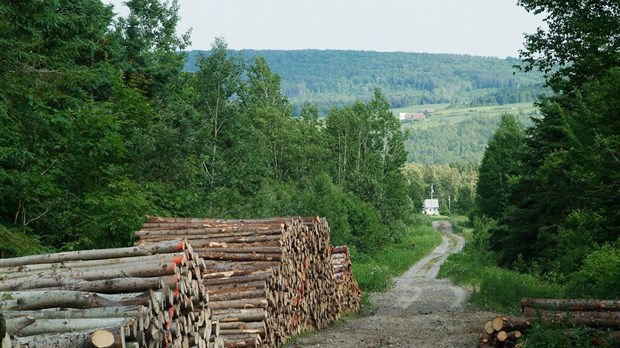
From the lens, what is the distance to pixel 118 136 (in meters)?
29.4

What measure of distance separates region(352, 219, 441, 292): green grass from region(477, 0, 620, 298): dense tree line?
5.98 metres

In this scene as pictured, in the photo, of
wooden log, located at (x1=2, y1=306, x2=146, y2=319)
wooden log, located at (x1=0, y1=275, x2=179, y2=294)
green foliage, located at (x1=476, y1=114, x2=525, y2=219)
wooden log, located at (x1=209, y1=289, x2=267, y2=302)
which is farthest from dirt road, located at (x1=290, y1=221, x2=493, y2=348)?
green foliage, located at (x1=476, y1=114, x2=525, y2=219)

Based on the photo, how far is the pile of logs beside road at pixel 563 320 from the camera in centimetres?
1360

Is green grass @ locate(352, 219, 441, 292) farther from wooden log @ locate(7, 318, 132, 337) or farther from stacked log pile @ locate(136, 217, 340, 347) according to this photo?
wooden log @ locate(7, 318, 132, 337)

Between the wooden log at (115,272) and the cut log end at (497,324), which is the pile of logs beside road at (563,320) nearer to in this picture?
the cut log end at (497,324)

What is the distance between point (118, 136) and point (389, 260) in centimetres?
2963

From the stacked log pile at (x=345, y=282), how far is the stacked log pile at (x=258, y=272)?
3.79 meters

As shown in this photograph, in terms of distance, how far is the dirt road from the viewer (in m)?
17.6

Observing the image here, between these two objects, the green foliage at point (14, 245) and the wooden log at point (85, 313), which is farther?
the green foliage at point (14, 245)

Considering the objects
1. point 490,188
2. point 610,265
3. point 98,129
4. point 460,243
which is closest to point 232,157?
A: point 98,129

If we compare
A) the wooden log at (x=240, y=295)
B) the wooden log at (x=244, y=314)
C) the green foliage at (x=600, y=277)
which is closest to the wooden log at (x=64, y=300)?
the wooden log at (x=244, y=314)

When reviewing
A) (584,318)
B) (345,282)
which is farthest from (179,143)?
(584,318)

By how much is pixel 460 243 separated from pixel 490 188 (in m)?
10.2

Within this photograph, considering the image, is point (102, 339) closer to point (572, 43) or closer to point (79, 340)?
point (79, 340)
